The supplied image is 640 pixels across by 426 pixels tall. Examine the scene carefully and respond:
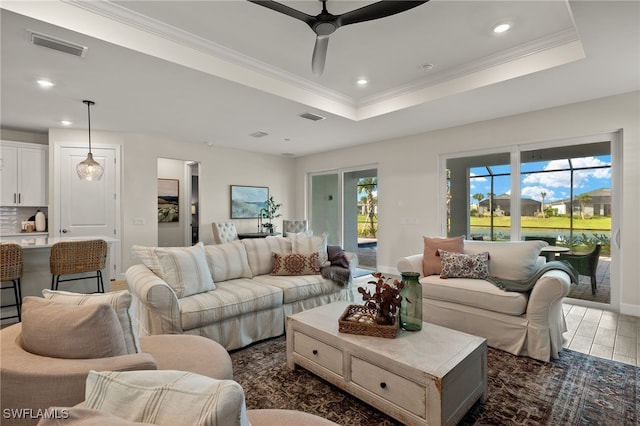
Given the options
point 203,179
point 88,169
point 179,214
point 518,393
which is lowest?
point 518,393

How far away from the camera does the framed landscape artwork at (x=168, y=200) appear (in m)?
7.21

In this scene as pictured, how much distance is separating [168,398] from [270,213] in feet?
22.1

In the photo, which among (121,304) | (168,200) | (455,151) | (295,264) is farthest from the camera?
(168,200)

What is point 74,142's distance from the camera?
512 centimetres

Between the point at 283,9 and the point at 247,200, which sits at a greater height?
the point at 283,9

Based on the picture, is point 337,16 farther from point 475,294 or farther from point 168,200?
point 168,200

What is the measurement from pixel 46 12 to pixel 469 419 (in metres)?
4.04

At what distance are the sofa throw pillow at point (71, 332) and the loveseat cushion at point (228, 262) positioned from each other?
6.58 feet

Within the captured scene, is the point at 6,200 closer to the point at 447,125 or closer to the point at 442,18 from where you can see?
the point at 442,18

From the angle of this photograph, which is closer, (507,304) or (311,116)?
(507,304)

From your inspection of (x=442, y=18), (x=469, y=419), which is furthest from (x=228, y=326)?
(x=442, y=18)

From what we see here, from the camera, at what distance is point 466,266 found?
3238mm

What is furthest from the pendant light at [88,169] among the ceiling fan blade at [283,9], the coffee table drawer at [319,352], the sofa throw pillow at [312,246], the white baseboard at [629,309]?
the white baseboard at [629,309]

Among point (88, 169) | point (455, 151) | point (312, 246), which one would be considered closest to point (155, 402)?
point (312, 246)
